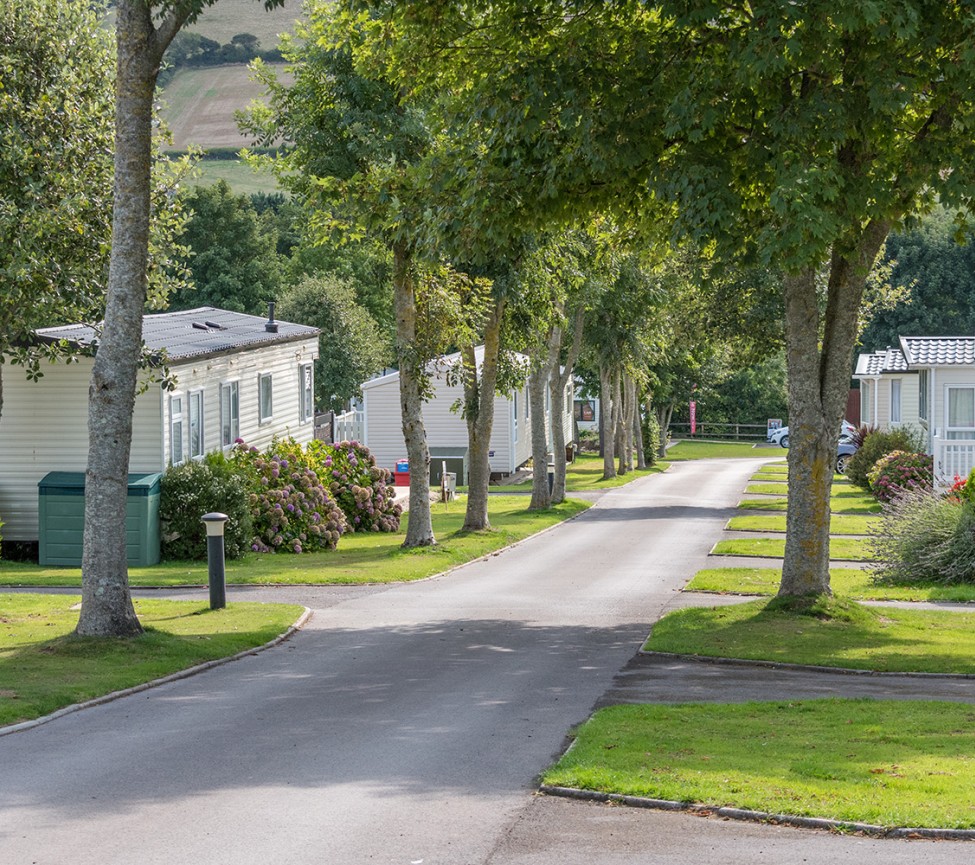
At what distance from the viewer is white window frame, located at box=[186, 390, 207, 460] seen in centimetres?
2673

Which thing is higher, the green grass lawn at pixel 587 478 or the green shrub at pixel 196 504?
the green shrub at pixel 196 504

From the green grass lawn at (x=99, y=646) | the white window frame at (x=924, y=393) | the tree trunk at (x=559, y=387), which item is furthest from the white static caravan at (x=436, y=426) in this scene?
the green grass lawn at (x=99, y=646)

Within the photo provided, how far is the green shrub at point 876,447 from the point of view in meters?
40.9

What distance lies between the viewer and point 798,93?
15258 millimetres

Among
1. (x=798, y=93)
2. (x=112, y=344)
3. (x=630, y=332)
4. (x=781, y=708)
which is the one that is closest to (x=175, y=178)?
(x=112, y=344)

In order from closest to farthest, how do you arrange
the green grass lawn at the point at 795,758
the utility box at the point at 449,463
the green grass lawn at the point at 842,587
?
1. the green grass lawn at the point at 795,758
2. the green grass lawn at the point at 842,587
3. the utility box at the point at 449,463

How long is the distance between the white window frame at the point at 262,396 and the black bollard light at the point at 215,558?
13.3m

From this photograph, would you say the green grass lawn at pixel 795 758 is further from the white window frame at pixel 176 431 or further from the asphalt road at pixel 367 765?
the white window frame at pixel 176 431

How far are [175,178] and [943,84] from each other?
34.5 ft

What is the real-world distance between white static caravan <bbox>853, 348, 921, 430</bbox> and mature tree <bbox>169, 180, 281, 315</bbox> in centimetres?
2842

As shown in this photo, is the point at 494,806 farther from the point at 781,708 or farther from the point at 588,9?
the point at 588,9

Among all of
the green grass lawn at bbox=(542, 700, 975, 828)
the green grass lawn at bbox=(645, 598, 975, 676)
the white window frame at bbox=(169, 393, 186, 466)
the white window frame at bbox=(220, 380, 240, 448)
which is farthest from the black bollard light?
the white window frame at bbox=(220, 380, 240, 448)

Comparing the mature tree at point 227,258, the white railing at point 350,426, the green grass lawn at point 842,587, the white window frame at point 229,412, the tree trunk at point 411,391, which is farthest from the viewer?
the mature tree at point 227,258

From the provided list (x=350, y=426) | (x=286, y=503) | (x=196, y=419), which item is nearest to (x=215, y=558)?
(x=286, y=503)
